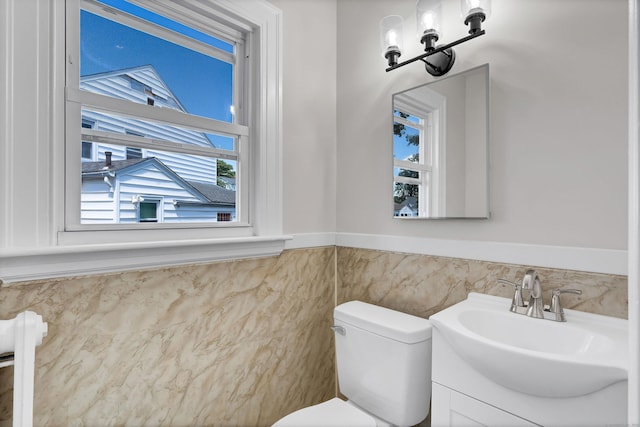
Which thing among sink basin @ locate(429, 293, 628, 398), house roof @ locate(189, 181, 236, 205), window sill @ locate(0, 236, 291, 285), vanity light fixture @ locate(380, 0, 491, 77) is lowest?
sink basin @ locate(429, 293, 628, 398)

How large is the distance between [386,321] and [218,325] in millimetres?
677

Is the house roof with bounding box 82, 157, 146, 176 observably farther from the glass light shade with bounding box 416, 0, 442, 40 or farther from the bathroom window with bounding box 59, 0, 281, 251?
the glass light shade with bounding box 416, 0, 442, 40

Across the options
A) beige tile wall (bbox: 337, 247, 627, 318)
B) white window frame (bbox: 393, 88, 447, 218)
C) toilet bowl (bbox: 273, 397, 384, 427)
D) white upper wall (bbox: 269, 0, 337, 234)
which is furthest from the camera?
white upper wall (bbox: 269, 0, 337, 234)

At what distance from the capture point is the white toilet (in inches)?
48.5

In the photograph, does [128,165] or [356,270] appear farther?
[356,270]

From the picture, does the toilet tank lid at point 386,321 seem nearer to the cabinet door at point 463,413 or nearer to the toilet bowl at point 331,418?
the cabinet door at point 463,413

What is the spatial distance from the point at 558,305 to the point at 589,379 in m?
0.31

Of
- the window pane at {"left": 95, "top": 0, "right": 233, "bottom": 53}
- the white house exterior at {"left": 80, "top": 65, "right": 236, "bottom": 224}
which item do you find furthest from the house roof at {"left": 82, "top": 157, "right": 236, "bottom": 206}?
the window pane at {"left": 95, "top": 0, "right": 233, "bottom": 53}

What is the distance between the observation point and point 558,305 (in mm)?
1035

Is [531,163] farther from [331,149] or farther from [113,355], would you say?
[113,355]

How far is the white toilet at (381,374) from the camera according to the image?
123 centimetres

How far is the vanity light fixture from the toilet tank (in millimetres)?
1038

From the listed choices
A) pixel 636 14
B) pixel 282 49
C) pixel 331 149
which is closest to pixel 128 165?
pixel 282 49

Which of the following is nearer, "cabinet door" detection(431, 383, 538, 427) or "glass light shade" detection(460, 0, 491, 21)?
"cabinet door" detection(431, 383, 538, 427)
